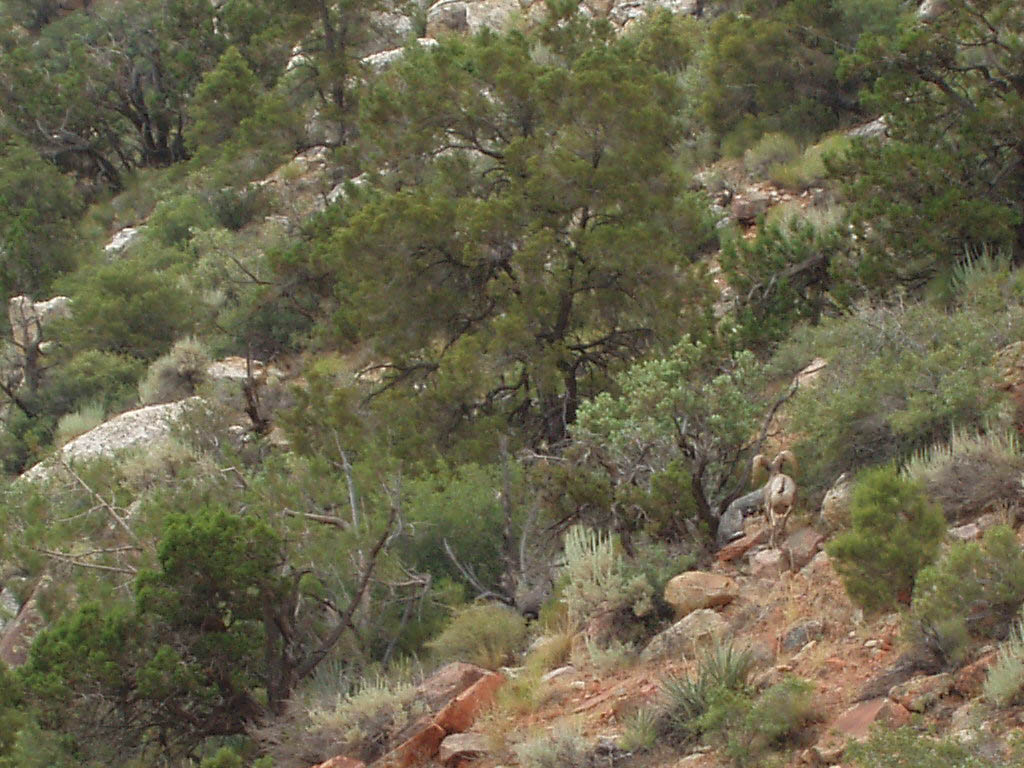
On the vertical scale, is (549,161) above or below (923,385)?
above

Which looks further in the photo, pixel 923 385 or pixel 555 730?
pixel 923 385

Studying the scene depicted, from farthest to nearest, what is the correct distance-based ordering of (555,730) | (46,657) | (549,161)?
(549,161) → (46,657) → (555,730)

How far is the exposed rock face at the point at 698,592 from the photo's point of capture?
314 inches

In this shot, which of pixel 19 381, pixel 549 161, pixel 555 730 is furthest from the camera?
pixel 19 381

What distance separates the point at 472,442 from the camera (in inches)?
513

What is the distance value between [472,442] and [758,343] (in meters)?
2.70

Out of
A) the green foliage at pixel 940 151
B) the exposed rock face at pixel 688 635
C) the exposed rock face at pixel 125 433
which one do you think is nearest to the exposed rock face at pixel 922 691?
the exposed rock face at pixel 688 635

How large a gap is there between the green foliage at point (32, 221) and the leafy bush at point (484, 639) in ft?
58.7

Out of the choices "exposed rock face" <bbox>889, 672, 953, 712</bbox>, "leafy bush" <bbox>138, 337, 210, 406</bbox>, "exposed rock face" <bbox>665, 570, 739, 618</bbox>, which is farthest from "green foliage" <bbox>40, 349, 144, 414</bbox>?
"exposed rock face" <bbox>889, 672, 953, 712</bbox>

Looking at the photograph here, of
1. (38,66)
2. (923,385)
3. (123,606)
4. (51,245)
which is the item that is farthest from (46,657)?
(38,66)

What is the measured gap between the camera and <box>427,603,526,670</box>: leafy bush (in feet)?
28.6

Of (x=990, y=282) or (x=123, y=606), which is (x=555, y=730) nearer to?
(x=123, y=606)

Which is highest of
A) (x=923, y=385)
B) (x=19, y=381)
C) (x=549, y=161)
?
(x=549, y=161)

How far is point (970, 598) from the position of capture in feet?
20.9
